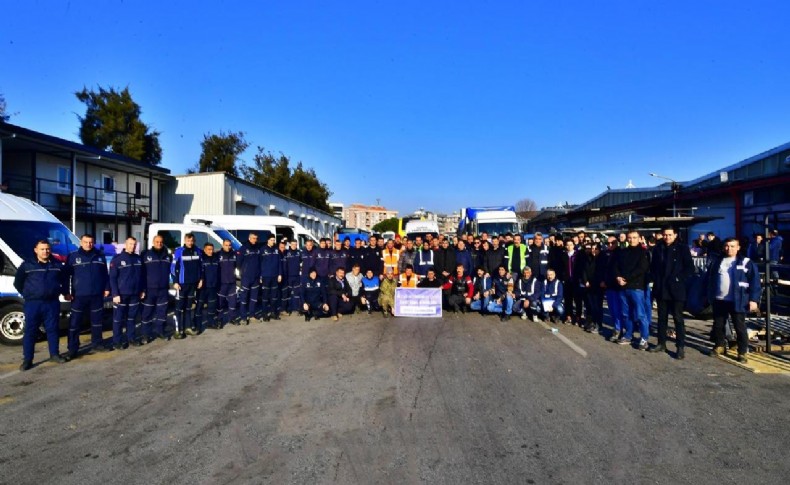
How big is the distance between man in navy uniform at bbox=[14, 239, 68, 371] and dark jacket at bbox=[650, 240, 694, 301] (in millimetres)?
9537

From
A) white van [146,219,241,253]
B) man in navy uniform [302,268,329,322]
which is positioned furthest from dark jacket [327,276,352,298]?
white van [146,219,241,253]

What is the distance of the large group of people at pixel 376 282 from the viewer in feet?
25.7

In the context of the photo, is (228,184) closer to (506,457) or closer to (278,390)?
(278,390)

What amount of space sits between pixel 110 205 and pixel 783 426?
2731 cm

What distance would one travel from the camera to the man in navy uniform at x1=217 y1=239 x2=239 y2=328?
417 inches

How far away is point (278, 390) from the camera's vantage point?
6.18m

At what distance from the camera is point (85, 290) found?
325 inches

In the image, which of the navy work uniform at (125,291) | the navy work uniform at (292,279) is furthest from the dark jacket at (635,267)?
the navy work uniform at (125,291)

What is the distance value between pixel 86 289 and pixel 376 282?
6.27 metres

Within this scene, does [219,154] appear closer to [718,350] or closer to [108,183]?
[108,183]

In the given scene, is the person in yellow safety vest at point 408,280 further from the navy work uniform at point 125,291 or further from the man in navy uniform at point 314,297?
the navy work uniform at point 125,291

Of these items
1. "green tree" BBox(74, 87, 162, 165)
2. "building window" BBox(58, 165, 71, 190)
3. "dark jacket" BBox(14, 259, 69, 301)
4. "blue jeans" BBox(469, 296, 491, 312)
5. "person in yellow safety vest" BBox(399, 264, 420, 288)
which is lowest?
"blue jeans" BBox(469, 296, 491, 312)

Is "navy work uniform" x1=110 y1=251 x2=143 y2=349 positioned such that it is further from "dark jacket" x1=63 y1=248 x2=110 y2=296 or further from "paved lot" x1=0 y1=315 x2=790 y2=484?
"paved lot" x1=0 y1=315 x2=790 y2=484

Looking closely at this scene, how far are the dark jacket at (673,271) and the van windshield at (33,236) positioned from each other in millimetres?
10224
